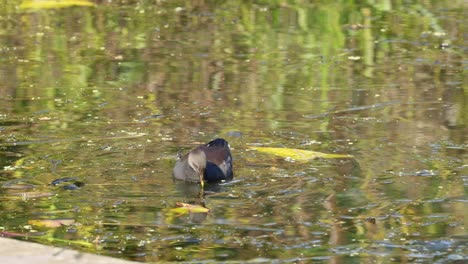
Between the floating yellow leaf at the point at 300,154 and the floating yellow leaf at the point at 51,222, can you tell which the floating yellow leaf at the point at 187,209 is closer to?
the floating yellow leaf at the point at 51,222

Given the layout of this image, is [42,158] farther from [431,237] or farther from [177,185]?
[431,237]

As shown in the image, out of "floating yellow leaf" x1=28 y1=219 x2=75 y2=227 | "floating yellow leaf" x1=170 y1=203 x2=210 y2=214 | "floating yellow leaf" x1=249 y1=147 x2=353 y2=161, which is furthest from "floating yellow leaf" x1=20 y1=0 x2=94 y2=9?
"floating yellow leaf" x1=28 y1=219 x2=75 y2=227

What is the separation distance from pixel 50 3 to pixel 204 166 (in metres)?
7.14

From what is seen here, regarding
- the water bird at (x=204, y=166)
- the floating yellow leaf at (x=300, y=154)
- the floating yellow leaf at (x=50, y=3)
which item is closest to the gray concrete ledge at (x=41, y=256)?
the water bird at (x=204, y=166)

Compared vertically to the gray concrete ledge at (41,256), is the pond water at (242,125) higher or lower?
lower

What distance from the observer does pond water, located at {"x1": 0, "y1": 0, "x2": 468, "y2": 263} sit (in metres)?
Answer: 5.73

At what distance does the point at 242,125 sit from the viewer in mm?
8273

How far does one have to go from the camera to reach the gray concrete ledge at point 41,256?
471 centimetres

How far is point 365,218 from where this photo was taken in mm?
5969

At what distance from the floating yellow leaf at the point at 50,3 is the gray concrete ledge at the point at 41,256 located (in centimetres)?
879

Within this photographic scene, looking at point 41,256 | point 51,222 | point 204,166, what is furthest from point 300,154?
point 41,256

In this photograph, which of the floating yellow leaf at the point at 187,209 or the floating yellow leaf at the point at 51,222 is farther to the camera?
the floating yellow leaf at the point at 187,209

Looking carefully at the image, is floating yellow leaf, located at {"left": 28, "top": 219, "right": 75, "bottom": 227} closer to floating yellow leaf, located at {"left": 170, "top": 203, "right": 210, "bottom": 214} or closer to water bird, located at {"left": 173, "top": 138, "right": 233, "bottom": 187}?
floating yellow leaf, located at {"left": 170, "top": 203, "right": 210, "bottom": 214}

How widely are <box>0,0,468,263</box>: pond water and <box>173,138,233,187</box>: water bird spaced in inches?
2.9
